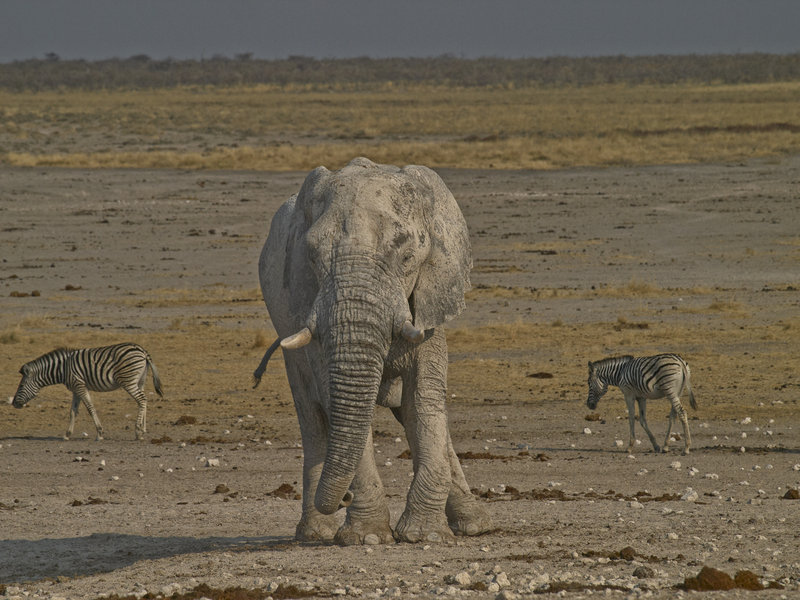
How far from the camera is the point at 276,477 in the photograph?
38.7 ft

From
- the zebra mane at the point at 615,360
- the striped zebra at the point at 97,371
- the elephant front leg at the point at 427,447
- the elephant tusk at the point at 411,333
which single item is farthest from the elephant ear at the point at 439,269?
the striped zebra at the point at 97,371

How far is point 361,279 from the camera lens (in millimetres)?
7355

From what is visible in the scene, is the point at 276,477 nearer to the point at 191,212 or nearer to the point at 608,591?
the point at 608,591

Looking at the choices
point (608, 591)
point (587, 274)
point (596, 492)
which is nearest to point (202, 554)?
point (608, 591)

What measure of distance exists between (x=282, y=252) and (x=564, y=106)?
7184 centimetres

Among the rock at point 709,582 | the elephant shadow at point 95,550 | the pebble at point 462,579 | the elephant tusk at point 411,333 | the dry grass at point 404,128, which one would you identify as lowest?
the elephant shadow at point 95,550

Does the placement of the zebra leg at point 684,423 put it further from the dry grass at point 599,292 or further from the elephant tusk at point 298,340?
the dry grass at point 599,292

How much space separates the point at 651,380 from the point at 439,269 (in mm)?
5872

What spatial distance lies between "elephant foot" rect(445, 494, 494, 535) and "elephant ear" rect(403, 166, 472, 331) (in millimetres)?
1413

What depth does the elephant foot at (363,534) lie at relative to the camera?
8.21 m

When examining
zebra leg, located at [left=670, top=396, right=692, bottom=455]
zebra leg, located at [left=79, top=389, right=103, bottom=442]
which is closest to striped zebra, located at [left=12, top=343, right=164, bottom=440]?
zebra leg, located at [left=79, top=389, right=103, bottom=442]

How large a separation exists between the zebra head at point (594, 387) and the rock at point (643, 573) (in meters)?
7.18

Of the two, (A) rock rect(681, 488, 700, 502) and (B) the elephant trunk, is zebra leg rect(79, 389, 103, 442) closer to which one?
(A) rock rect(681, 488, 700, 502)

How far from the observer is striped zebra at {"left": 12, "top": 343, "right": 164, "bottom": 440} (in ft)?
47.5
